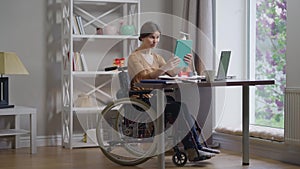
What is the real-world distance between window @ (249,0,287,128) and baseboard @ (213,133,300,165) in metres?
0.42

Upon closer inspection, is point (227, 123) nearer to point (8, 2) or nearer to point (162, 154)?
point (162, 154)

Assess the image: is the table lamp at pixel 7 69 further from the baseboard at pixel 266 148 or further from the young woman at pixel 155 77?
the baseboard at pixel 266 148

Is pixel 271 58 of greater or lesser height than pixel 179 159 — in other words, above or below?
above

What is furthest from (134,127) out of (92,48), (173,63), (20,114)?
(92,48)

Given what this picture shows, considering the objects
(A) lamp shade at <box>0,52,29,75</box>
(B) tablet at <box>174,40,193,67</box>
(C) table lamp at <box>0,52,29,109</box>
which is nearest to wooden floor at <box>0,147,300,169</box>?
(C) table lamp at <box>0,52,29,109</box>

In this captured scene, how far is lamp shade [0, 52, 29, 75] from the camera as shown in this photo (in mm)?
4844

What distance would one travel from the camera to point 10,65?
4.89m

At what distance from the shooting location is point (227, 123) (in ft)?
17.7

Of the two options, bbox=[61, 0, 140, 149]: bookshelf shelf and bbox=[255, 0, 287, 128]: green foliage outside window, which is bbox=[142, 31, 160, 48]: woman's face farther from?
bbox=[255, 0, 287, 128]: green foliage outside window

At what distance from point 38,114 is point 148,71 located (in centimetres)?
169

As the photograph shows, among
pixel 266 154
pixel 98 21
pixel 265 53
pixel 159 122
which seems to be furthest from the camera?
pixel 98 21

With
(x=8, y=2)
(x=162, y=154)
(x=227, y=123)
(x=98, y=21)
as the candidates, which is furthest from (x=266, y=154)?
(x=8, y=2)

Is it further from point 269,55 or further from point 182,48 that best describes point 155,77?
point 269,55

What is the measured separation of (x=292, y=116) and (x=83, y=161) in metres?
1.74
